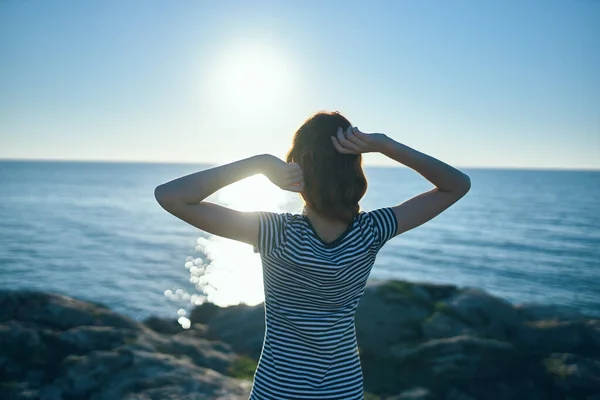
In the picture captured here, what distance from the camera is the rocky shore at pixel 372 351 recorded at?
21.2 ft

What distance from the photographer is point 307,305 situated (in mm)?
2340

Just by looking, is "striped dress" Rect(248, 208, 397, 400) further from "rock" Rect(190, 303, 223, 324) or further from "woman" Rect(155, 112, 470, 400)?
"rock" Rect(190, 303, 223, 324)

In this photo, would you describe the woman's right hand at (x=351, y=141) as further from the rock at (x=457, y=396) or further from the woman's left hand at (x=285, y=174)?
the rock at (x=457, y=396)

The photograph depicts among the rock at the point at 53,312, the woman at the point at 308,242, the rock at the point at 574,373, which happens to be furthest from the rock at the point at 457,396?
the rock at the point at 53,312

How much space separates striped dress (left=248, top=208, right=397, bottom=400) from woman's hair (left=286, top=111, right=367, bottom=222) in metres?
0.12

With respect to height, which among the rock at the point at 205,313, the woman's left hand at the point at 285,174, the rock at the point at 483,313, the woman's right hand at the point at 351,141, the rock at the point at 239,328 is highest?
the woman's right hand at the point at 351,141

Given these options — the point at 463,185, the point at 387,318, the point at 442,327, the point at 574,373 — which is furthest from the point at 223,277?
the point at 463,185

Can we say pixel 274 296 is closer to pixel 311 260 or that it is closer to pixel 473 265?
pixel 311 260

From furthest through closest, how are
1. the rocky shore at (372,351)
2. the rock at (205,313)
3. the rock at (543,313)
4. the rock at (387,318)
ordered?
the rock at (205,313), the rock at (543,313), the rock at (387,318), the rocky shore at (372,351)

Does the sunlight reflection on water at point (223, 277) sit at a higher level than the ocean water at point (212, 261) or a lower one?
lower

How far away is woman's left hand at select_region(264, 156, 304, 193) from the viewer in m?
2.29

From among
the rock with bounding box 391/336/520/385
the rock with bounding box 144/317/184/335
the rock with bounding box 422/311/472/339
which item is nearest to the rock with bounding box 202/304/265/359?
the rock with bounding box 144/317/184/335

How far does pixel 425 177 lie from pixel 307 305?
→ 96cm

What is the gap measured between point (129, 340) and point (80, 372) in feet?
4.38
